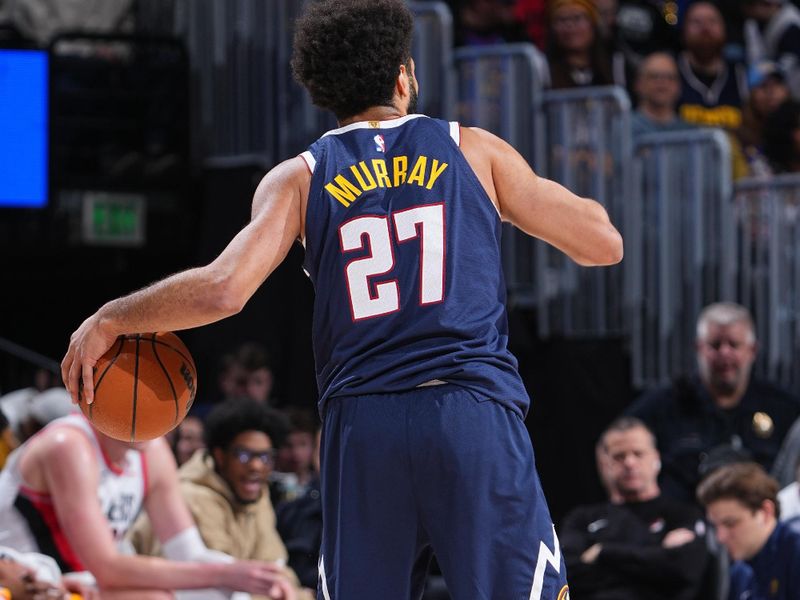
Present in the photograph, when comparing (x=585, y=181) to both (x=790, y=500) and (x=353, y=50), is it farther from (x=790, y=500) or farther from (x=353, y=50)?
(x=353, y=50)

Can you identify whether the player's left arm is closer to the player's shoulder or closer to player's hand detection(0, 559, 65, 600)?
the player's shoulder

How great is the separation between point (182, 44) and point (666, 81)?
2999mm

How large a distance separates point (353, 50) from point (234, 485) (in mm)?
3383

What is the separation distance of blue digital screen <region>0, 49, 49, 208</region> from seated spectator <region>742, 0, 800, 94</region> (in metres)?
5.05

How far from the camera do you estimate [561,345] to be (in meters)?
8.69

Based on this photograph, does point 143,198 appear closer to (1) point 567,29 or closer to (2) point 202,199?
(2) point 202,199

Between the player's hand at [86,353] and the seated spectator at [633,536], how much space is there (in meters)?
3.83

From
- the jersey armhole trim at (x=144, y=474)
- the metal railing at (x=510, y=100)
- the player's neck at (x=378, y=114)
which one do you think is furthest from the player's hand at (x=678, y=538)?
the player's neck at (x=378, y=114)

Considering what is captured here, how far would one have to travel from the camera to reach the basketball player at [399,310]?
311 cm

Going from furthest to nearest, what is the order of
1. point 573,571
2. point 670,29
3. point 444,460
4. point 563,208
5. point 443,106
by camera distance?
point 670,29 → point 443,106 → point 573,571 → point 563,208 → point 444,460

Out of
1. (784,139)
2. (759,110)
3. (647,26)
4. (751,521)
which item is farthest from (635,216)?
(647,26)

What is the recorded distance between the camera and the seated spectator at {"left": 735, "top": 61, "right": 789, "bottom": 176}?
9.84m

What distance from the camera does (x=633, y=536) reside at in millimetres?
6895

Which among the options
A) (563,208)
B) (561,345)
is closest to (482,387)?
(563,208)
